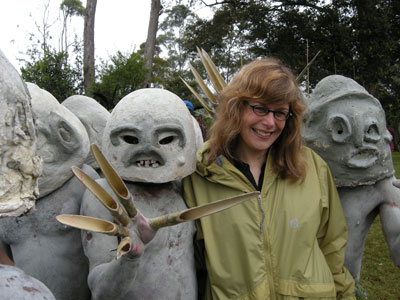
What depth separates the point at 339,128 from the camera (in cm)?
212

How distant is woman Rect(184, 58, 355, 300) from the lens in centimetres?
162

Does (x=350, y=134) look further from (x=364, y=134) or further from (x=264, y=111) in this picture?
(x=264, y=111)

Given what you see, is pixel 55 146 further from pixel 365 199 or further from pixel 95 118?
pixel 365 199

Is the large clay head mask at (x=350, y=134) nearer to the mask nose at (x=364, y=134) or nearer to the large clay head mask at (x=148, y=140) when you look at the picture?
the mask nose at (x=364, y=134)

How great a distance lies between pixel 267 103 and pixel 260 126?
115 millimetres

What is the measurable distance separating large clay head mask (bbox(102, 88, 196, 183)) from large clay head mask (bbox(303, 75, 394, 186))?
0.94 metres

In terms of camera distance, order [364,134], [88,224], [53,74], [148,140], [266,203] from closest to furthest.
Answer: [88,224], [148,140], [266,203], [364,134], [53,74]

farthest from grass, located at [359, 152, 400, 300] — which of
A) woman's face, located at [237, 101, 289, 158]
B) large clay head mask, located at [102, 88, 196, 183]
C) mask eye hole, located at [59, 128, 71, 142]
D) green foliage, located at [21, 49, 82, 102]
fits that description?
green foliage, located at [21, 49, 82, 102]

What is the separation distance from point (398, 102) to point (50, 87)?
5.14 m

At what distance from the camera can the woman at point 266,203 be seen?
162cm

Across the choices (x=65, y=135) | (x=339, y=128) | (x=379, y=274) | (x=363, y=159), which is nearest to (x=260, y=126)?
Answer: (x=339, y=128)

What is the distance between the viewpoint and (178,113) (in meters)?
1.66

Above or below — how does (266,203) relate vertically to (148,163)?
below

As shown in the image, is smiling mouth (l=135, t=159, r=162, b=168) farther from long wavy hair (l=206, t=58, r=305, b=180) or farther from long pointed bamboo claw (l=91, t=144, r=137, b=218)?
long pointed bamboo claw (l=91, t=144, r=137, b=218)
